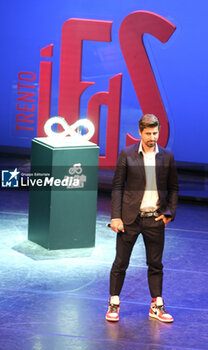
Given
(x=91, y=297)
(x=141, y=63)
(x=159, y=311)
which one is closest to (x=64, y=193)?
(x=91, y=297)

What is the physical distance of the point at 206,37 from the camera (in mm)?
11516

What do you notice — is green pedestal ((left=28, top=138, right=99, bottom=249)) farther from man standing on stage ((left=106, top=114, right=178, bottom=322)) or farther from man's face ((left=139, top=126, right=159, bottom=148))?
man's face ((left=139, top=126, right=159, bottom=148))

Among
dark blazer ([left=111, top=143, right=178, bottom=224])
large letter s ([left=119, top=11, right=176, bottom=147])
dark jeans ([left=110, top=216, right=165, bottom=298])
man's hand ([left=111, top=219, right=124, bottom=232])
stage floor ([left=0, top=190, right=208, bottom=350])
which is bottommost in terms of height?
stage floor ([left=0, top=190, right=208, bottom=350])

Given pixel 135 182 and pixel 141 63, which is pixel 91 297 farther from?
pixel 141 63

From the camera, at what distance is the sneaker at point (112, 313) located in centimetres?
501

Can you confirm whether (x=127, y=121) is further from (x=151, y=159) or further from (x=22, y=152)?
(x=151, y=159)

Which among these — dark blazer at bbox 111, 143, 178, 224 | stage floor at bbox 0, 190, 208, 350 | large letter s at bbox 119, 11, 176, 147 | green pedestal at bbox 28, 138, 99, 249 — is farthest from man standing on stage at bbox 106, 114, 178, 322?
large letter s at bbox 119, 11, 176, 147

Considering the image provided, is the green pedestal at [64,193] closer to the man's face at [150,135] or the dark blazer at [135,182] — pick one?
the dark blazer at [135,182]

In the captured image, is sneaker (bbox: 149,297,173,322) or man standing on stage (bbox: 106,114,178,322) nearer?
man standing on stage (bbox: 106,114,178,322)

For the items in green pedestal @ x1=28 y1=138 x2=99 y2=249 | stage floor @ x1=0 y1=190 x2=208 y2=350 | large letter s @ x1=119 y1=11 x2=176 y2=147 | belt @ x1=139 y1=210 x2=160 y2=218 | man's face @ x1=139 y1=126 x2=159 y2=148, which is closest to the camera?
stage floor @ x1=0 y1=190 x2=208 y2=350

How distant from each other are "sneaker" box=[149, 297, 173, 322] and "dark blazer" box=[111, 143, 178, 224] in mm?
720

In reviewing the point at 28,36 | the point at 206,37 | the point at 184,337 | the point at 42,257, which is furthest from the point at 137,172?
the point at 28,36

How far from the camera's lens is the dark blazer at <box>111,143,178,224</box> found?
16.0 ft

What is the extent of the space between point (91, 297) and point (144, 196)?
1.22 metres
